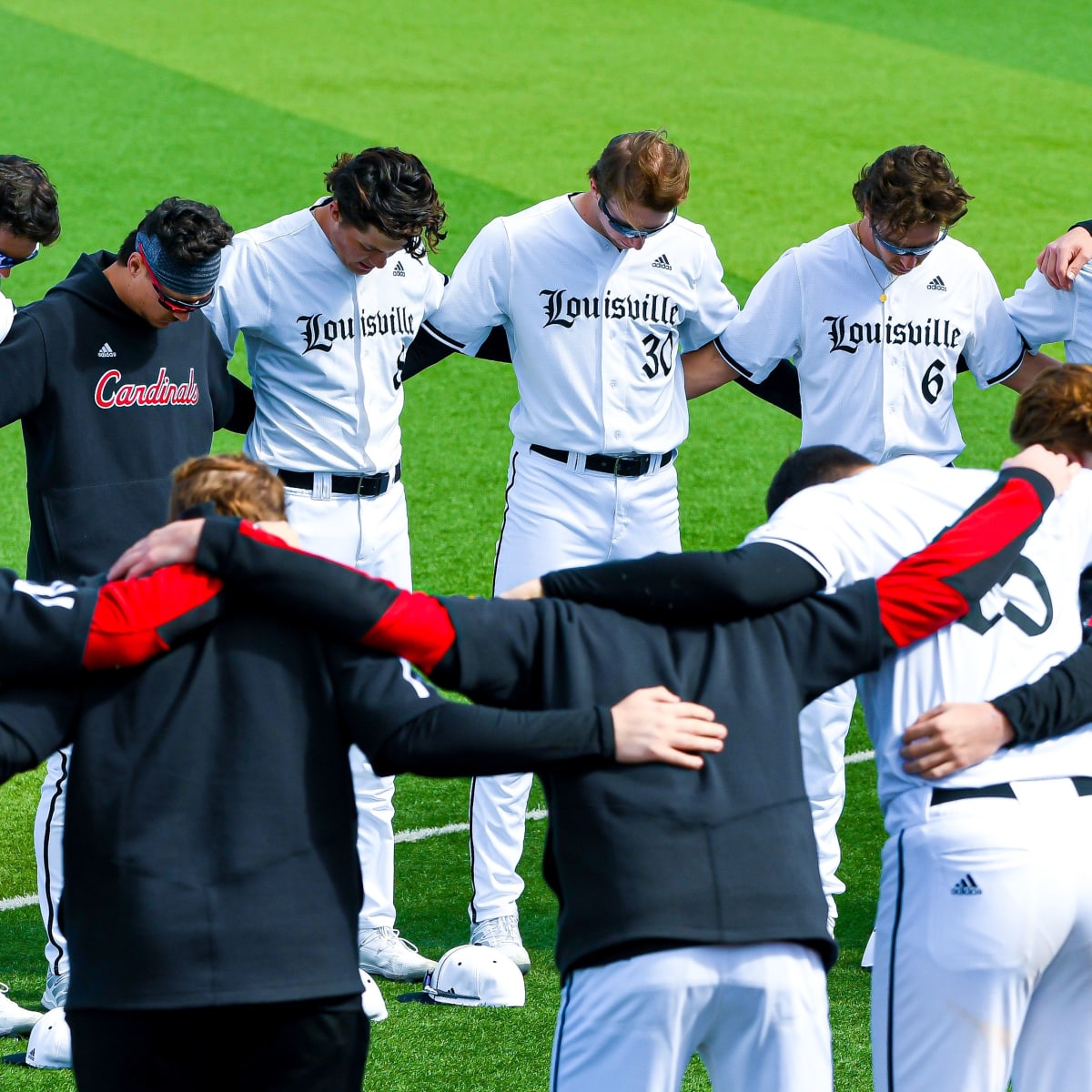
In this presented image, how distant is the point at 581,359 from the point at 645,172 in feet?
2.11

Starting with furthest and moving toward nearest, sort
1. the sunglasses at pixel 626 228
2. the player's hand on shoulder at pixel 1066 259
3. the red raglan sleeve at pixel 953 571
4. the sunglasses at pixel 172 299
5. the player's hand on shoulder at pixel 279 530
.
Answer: the player's hand on shoulder at pixel 1066 259 → the sunglasses at pixel 626 228 → the sunglasses at pixel 172 299 → the red raglan sleeve at pixel 953 571 → the player's hand on shoulder at pixel 279 530

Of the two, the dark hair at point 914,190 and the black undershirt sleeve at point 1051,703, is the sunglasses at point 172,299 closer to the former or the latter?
the dark hair at point 914,190

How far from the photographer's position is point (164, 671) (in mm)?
2713

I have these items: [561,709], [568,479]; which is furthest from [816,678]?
[568,479]

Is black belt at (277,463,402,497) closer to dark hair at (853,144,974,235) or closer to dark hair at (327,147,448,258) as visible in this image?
Answer: dark hair at (327,147,448,258)

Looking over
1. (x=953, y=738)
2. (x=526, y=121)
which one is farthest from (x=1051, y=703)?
(x=526, y=121)

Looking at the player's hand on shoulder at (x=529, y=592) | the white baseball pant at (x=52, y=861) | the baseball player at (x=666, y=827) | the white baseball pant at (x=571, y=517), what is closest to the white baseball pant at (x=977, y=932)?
the baseball player at (x=666, y=827)

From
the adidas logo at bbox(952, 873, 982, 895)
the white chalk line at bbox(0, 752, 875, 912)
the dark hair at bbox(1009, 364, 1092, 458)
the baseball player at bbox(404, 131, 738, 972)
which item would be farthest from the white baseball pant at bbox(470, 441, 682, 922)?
the adidas logo at bbox(952, 873, 982, 895)

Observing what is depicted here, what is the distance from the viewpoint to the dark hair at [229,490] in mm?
2904

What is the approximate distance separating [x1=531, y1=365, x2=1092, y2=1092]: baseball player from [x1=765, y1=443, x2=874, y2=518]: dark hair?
70 mm

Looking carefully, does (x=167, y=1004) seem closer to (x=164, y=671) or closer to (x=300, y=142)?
(x=164, y=671)

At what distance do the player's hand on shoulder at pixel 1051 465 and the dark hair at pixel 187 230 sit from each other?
7.04 ft

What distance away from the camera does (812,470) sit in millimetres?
3328

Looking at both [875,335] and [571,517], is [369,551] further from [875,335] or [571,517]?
[875,335]
